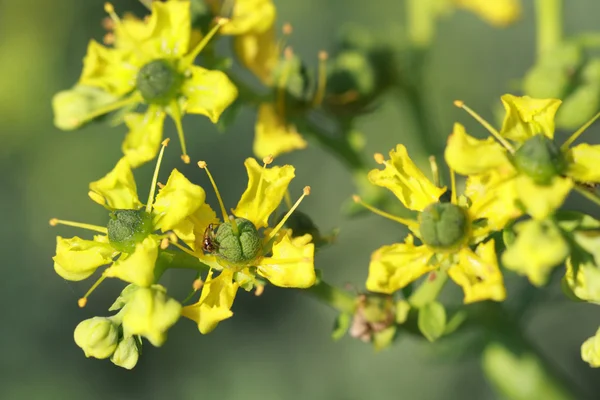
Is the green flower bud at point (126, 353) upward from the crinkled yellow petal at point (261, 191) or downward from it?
downward

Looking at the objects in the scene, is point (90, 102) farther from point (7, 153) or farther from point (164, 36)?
point (7, 153)

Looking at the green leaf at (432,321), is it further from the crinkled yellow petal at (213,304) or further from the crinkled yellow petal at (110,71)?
the crinkled yellow petal at (110,71)

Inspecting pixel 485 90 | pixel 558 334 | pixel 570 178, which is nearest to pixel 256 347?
pixel 558 334

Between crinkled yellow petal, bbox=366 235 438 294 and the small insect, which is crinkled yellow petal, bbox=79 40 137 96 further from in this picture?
crinkled yellow petal, bbox=366 235 438 294

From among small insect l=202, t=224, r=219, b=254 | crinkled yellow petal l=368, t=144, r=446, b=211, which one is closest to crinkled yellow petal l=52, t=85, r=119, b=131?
small insect l=202, t=224, r=219, b=254

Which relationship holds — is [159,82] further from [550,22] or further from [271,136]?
[550,22]

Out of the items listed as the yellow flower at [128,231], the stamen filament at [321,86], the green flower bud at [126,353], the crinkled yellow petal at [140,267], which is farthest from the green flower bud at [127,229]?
the stamen filament at [321,86]
